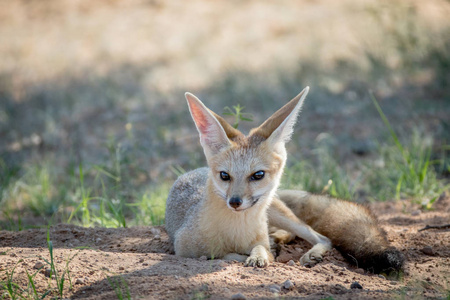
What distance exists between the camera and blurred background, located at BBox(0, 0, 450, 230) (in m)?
6.12

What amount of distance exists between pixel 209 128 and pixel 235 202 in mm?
768

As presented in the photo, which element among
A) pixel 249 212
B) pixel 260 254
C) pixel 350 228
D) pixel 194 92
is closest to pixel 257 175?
pixel 249 212

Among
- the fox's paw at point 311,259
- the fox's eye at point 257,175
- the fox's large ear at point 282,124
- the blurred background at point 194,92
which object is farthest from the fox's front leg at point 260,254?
the blurred background at point 194,92

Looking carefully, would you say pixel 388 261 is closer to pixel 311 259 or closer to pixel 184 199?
pixel 311 259

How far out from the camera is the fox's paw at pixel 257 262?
3662mm

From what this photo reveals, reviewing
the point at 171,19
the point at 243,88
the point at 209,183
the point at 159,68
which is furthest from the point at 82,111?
the point at 209,183

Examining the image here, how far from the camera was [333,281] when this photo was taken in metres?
3.46

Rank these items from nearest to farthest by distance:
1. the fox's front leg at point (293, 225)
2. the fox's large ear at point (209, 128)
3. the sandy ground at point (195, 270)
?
the sandy ground at point (195, 270), the fox's large ear at point (209, 128), the fox's front leg at point (293, 225)

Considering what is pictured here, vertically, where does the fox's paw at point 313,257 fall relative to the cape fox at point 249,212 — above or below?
below

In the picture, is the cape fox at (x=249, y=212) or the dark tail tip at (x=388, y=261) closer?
the dark tail tip at (x=388, y=261)

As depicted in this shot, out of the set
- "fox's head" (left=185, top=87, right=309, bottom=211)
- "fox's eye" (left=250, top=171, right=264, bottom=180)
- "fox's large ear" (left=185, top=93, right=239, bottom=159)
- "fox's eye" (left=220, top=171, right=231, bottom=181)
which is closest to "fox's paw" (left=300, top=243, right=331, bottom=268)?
"fox's head" (left=185, top=87, right=309, bottom=211)

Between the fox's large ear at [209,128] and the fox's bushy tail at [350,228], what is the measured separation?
3.87 ft

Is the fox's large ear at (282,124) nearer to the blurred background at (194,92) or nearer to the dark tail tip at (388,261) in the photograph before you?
the blurred background at (194,92)

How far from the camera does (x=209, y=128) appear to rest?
4.02 m
